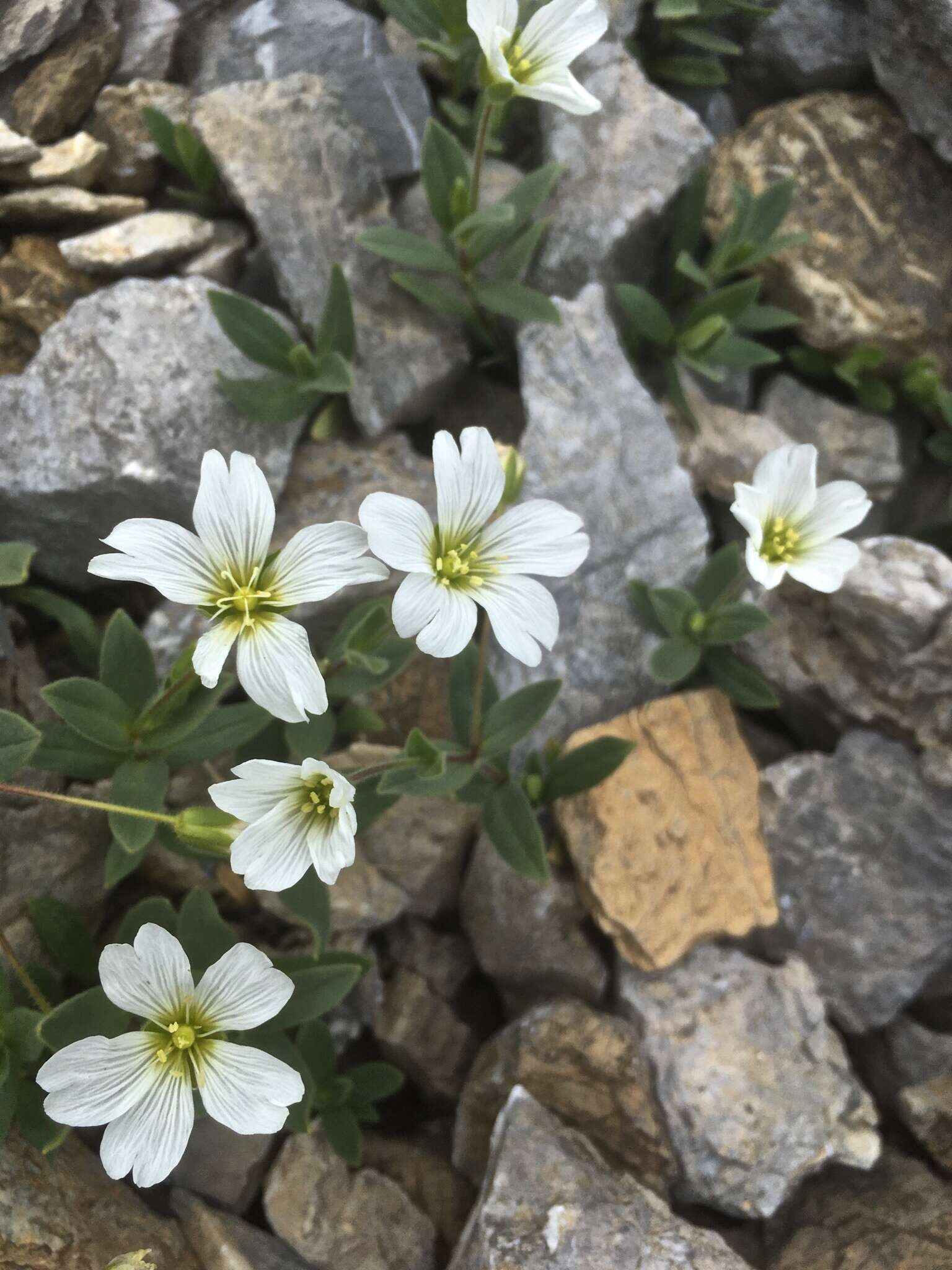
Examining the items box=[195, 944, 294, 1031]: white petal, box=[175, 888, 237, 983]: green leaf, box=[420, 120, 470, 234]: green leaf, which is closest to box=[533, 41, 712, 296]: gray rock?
box=[420, 120, 470, 234]: green leaf

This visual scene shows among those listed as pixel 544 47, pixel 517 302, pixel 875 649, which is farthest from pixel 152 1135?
pixel 544 47

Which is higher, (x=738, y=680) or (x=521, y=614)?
(x=521, y=614)

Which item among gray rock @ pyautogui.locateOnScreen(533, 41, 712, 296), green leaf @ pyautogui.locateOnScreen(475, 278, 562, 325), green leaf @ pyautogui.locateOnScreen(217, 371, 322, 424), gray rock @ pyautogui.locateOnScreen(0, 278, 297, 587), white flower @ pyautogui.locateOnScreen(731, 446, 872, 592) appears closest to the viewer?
white flower @ pyautogui.locateOnScreen(731, 446, 872, 592)

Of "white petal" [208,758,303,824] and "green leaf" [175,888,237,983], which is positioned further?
"green leaf" [175,888,237,983]

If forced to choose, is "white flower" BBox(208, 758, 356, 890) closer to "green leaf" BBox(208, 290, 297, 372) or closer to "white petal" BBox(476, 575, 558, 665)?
"white petal" BBox(476, 575, 558, 665)

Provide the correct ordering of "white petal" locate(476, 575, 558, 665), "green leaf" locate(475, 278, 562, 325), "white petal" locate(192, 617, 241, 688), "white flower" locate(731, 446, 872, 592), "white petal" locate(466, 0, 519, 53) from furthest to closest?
1. "green leaf" locate(475, 278, 562, 325)
2. "white flower" locate(731, 446, 872, 592)
3. "white petal" locate(466, 0, 519, 53)
4. "white petal" locate(476, 575, 558, 665)
5. "white petal" locate(192, 617, 241, 688)

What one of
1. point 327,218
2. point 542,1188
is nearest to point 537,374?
point 327,218

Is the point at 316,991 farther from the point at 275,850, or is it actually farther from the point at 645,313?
the point at 645,313
